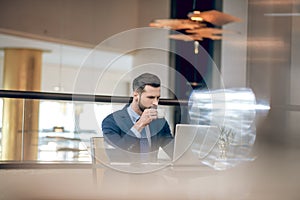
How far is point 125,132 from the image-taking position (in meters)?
2.26

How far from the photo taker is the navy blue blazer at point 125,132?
227cm

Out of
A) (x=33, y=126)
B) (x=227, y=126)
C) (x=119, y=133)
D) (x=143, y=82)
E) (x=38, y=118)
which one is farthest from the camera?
(x=227, y=126)

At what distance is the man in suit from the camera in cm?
228

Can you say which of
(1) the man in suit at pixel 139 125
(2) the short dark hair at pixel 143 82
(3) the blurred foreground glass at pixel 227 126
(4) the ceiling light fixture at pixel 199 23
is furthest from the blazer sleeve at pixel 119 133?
(4) the ceiling light fixture at pixel 199 23

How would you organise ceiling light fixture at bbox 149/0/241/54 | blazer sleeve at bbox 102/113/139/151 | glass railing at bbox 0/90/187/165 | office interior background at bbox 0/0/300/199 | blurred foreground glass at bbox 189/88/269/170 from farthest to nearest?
ceiling light fixture at bbox 149/0/241/54 → blurred foreground glass at bbox 189/88/269/170 → office interior background at bbox 0/0/300/199 → glass railing at bbox 0/90/187/165 → blazer sleeve at bbox 102/113/139/151

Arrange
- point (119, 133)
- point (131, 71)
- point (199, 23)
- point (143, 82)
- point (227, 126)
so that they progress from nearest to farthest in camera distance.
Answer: point (119, 133) → point (143, 82) → point (227, 126) → point (131, 71) → point (199, 23)

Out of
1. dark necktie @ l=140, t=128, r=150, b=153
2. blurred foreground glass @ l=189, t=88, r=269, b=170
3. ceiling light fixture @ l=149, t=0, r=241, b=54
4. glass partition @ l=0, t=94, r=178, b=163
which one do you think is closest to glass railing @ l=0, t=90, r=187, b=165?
glass partition @ l=0, t=94, r=178, b=163

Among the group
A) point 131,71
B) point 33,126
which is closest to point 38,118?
point 33,126

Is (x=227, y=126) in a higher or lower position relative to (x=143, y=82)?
lower

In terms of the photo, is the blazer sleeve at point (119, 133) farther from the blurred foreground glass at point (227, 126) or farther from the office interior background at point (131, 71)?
the blurred foreground glass at point (227, 126)

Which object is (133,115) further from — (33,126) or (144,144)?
(33,126)

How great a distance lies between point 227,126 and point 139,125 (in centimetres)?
133

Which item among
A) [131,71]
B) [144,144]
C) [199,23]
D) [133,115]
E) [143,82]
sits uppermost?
[199,23]

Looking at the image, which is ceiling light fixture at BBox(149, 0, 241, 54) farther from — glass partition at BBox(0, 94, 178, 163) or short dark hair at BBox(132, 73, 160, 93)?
short dark hair at BBox(132, 73, 160, 93)
